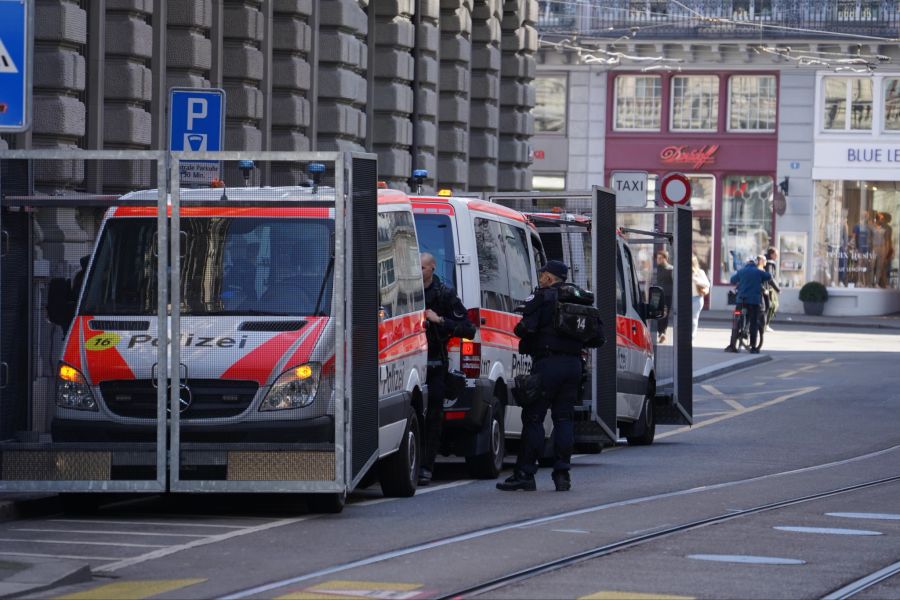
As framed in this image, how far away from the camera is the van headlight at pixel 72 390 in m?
12.1

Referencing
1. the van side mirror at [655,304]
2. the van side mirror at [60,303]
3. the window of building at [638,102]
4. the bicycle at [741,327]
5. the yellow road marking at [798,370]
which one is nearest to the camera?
the van side mirror at [60,303]

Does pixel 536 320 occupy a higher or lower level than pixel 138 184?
lower

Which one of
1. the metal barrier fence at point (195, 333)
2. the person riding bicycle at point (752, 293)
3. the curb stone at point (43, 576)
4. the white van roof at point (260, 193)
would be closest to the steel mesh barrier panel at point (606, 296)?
the metal barrier fence at point (195, 333)

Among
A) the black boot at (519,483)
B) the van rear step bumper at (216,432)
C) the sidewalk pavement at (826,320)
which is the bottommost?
the sidewalk pavement at (826,320)

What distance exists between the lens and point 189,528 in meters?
11.8

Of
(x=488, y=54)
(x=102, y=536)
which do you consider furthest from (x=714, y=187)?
(x=102, y=536)

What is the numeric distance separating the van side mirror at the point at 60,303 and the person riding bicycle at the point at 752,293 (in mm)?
21843

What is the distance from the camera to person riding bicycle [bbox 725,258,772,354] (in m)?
33.2

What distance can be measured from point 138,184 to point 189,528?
2434 mm

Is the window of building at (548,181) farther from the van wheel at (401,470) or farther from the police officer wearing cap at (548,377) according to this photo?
the van wheel at (401,470)

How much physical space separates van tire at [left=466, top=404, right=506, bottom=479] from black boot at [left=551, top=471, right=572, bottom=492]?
3.15 feet

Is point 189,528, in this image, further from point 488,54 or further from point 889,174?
point 889,174

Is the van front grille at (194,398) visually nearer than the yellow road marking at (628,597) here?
No

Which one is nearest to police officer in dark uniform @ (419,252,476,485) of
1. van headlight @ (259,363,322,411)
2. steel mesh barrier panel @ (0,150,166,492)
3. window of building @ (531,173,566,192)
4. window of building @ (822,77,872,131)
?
van headlight @ (259,363,322,411)
